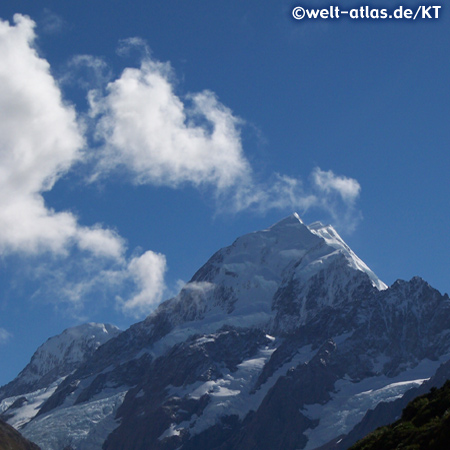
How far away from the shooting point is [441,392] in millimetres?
61250

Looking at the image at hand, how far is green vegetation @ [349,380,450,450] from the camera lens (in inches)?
1987

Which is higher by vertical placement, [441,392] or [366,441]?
[441,392]

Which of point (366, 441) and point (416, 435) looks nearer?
point (416, 435)

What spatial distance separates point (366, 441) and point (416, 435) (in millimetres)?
6448

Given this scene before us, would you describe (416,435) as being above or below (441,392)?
below

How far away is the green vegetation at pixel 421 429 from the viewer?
50469 millimetres

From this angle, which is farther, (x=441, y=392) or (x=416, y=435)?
(x=441, y=392)

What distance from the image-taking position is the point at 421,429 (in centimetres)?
5359

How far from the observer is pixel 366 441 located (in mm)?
59062

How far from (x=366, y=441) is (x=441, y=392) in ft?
21.6
